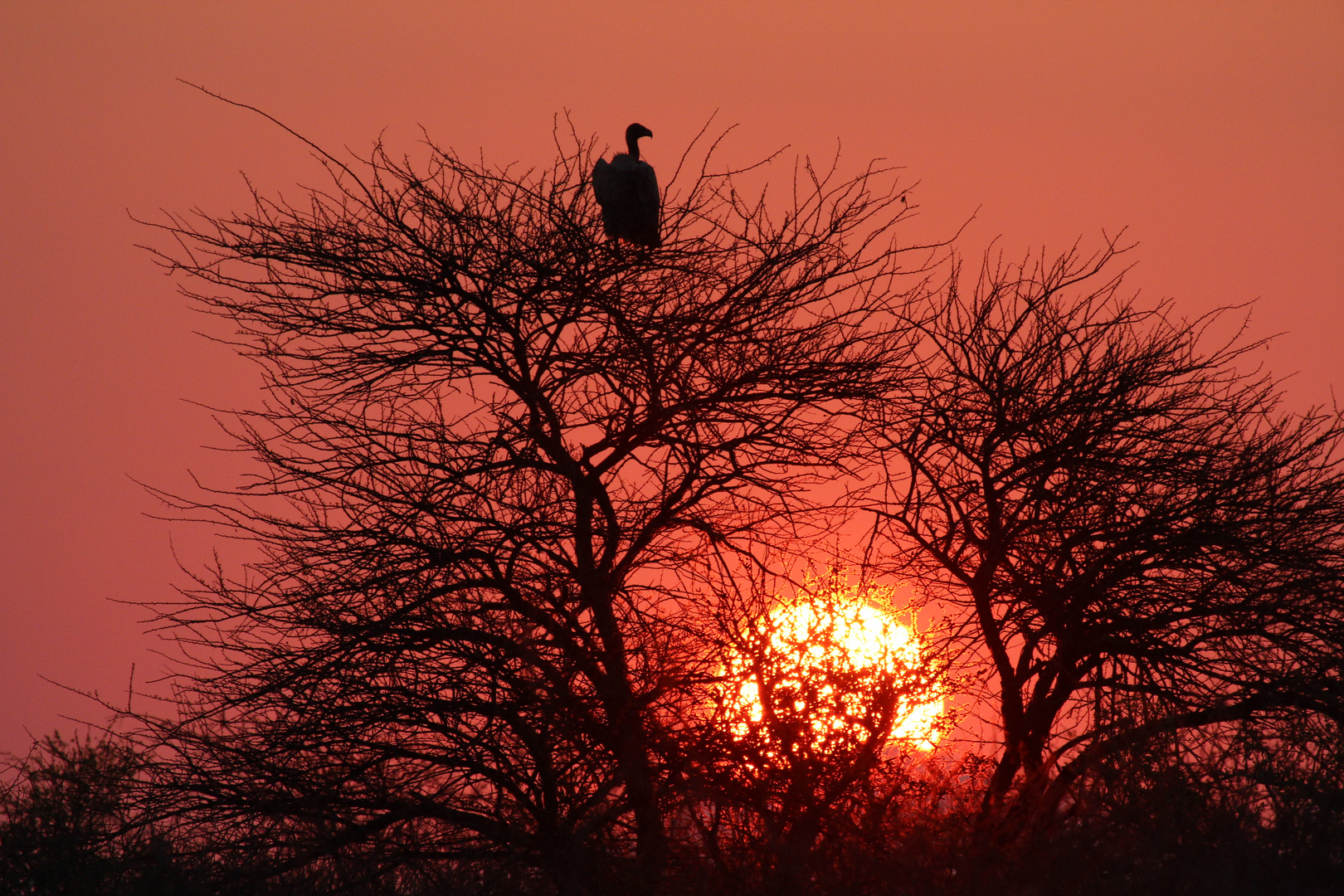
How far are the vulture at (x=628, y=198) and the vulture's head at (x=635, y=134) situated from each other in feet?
1.54

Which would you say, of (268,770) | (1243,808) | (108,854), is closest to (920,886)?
(1243,808)

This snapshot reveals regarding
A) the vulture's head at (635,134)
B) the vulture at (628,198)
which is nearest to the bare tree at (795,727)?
Result: the vulture at (628,198)

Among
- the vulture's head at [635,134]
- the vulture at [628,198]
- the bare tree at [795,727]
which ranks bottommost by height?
the bare tree at [795,727]

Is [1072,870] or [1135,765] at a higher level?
[1135,765]

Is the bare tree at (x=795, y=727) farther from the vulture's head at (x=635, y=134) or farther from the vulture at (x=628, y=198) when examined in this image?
the vulture's head at (x=635, y=134)

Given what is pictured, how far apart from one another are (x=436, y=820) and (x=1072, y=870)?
177 inches

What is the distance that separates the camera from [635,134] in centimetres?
999

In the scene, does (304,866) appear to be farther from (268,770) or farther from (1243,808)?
(1243,808)

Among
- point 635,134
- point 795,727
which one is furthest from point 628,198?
point 795,727

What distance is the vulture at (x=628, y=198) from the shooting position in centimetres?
869

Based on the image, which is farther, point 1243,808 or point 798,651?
point 798,651

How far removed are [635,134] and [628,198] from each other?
124cm

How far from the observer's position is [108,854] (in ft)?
29.9

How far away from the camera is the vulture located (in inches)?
342
